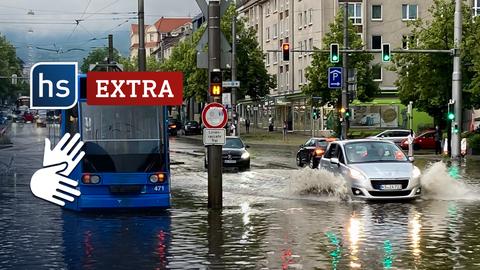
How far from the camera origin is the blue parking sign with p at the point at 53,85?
48.7 ft

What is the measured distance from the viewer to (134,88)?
697 inches

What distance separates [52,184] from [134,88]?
2.47 metres

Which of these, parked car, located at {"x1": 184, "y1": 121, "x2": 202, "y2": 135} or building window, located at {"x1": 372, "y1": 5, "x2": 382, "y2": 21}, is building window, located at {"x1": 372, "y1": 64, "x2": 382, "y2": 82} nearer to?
building window, located at {"x1": 372, "y1": 5, "x2": 382, "y2": 21}

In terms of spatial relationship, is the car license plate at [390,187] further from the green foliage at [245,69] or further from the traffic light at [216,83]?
the green foliage at [245,69]

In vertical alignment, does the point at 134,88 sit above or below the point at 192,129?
above

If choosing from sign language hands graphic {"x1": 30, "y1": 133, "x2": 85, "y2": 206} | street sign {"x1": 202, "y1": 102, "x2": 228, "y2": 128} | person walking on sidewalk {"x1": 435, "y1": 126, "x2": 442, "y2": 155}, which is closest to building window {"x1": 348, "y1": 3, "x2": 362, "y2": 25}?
person walking on sidewalk {"x1": 435, "y1": 126, "x2": 442, "y2": 155}

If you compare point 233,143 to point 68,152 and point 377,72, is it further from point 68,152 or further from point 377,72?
point 377,72

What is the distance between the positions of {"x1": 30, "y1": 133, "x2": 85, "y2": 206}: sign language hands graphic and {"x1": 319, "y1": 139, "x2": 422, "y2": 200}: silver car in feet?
22.5

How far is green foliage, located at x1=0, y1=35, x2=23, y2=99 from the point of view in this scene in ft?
354

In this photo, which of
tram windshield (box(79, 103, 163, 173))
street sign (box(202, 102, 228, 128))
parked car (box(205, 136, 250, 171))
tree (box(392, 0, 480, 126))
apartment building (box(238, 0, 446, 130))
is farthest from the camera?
apartment building (box(238, 0, 446, 130))

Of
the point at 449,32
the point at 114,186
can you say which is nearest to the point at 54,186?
the point at 114,186

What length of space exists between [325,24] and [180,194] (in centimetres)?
5806

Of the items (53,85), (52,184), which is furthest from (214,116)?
(53,85)

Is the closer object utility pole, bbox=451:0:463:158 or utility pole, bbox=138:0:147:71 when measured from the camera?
utility pole, bbox=138:0:147:71
